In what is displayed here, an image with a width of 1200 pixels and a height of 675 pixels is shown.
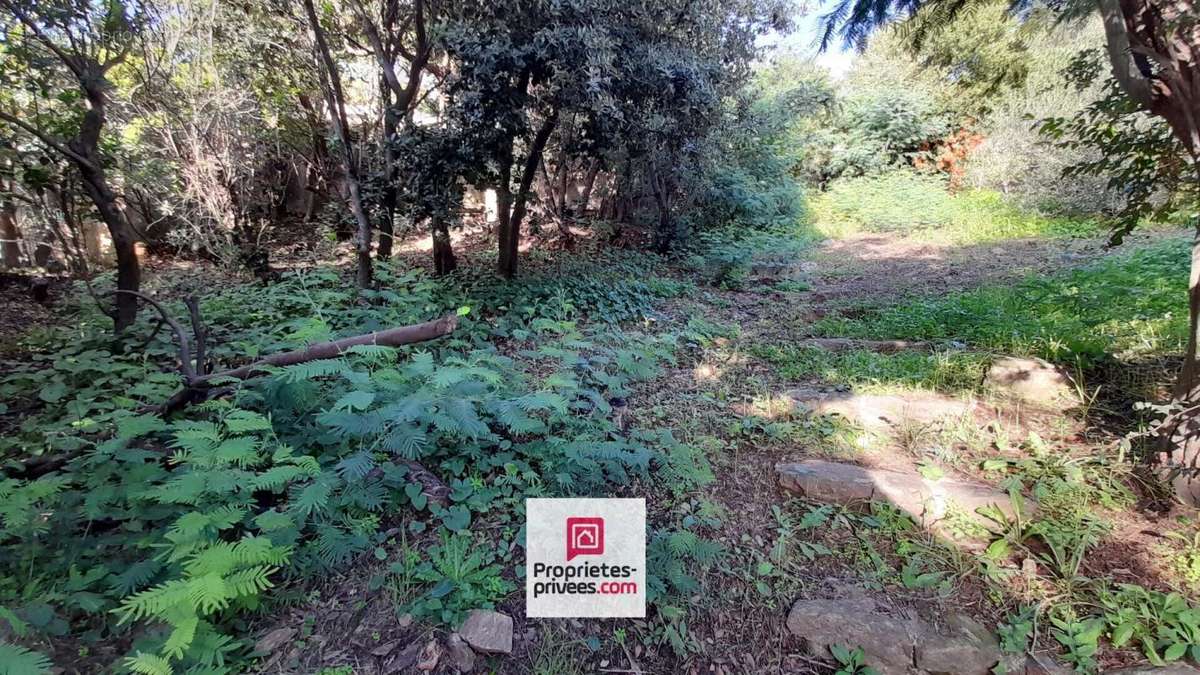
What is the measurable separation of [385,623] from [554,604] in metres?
0.56

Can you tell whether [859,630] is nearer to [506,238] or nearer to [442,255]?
[506,238]

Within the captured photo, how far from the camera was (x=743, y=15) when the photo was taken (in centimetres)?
664

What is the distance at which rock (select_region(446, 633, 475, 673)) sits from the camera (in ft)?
5.16

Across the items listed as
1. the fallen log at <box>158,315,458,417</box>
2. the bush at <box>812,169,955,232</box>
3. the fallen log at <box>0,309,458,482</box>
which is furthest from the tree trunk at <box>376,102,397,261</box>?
the bush at <box>812,169,955,232</box>

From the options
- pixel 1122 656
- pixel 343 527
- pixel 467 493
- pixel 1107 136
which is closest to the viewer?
pixel 1122 656

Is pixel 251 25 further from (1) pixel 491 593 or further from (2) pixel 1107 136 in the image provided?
(2) pixel 1107 136

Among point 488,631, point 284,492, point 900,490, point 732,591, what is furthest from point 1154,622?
point 284,492

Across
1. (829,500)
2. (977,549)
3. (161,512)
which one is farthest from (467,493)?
(977,549)

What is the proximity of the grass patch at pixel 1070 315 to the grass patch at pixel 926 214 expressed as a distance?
9.32 feet

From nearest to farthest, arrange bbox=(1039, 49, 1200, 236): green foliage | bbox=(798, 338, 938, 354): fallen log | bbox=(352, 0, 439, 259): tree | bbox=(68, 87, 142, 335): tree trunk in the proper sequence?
bbox=(1039, 49, 1200, 236): green foliage < bbox=(68, 87, 142, 335): tree trunk < bbox=(798, 338, 938, 354): fallen log < bbox=(352, 0, 439, 259): tree

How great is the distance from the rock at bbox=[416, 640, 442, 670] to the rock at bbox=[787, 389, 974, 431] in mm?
2220

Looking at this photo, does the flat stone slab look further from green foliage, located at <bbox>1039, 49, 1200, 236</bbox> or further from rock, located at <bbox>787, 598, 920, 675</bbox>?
green foliage, located at <bbox>1039, 49, 1200, 236</bbox>

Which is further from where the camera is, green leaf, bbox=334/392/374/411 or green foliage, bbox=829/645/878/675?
green leaf, bbox=334/392/374/411

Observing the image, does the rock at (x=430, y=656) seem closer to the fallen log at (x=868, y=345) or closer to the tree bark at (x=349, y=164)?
the fallen log at (x=868, y=345)
